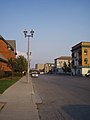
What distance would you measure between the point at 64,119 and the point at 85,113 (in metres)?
1.53

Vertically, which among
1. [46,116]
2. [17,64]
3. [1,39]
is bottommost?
[46,116]

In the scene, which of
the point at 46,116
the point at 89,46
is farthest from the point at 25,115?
the point at 89,46

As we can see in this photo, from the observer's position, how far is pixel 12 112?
1063cm

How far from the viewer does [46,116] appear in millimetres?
9961

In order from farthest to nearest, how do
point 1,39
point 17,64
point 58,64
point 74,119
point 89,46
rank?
point 58,64 < point 89,46 < point 1,39 < point 17,64 < point 74,119

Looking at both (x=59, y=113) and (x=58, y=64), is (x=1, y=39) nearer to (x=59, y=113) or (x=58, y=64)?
(x=59, y=113)

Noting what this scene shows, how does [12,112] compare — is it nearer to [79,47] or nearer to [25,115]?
[25,115]

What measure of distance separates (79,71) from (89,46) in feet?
39.4

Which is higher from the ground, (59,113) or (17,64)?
(17,64)


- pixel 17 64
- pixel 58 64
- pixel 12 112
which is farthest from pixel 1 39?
pixel 58 64

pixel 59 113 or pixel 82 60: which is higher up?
pixel 82 60

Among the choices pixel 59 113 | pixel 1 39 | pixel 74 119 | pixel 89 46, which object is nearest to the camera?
pixel 74 119

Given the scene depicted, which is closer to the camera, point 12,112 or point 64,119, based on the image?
point 64,119

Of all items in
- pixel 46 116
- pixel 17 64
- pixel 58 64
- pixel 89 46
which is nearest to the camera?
pixel 46 116
